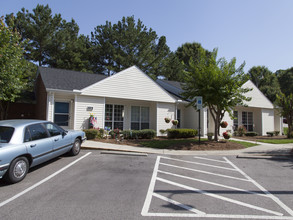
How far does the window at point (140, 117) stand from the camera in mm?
15172

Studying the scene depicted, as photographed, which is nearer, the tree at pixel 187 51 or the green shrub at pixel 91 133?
the green shrub at pixel 91 133

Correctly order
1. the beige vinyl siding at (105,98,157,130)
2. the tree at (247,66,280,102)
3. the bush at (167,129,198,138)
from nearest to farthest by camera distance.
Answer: the bush at (167,129,198,138)
the beige vinyl siding at (105,98,157,130)
the tree at (247,66,280,102)

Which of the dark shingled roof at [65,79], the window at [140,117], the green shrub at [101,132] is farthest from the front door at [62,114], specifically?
the window at [140,117]

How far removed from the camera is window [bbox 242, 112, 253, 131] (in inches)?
770

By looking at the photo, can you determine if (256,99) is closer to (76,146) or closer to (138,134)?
(138,134)

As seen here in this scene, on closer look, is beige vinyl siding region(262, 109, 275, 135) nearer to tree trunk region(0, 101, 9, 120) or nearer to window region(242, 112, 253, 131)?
window region(242, 112, 253, 131)

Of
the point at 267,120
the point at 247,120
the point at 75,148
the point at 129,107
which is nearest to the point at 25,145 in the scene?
the point at 75,148

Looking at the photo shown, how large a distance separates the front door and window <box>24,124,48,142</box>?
22.6 ft

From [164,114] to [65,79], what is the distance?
7.97 meters

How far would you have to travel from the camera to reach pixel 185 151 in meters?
9.55

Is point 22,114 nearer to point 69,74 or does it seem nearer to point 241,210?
point 69,74

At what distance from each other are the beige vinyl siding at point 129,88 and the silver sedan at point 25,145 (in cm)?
655

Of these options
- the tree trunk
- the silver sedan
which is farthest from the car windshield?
the tree trunk

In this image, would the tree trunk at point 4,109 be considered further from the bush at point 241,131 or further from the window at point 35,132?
the bush at point 241,131
